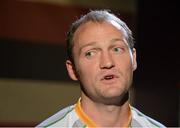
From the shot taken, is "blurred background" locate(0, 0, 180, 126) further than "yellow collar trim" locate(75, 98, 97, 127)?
Yes

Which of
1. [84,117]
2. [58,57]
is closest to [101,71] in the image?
[84,117]

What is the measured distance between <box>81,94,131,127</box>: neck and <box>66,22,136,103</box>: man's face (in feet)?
0.07

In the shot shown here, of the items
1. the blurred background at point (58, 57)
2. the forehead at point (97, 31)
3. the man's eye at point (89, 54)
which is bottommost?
the blurred background at point (58, 57)

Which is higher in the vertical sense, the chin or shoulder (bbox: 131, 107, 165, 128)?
the chin

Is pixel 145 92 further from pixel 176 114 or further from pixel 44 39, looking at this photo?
pixel 44 39

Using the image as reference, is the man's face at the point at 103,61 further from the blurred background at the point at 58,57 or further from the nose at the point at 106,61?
the blurred background at the point at 58,57

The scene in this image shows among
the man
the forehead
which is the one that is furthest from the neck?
the forehead

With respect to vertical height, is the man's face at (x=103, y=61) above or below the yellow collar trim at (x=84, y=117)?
above

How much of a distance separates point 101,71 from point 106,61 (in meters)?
0.03

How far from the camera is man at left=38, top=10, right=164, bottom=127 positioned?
0.92 m

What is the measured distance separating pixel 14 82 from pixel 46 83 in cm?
19

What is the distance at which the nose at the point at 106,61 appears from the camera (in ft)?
2.97

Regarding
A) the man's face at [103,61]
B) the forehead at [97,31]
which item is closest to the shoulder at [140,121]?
the man's face at [103,61]

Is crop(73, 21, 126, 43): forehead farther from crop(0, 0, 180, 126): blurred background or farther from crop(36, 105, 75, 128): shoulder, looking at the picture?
crop(0, 0, 180, 126): blurred background
